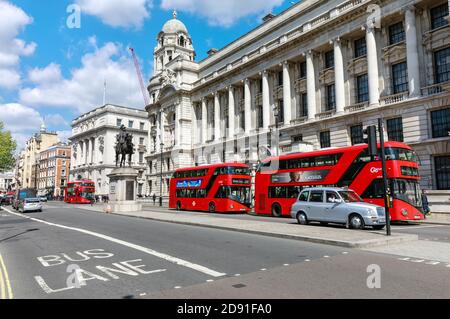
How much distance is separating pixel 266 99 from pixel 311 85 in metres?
7.77

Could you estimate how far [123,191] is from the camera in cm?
3152

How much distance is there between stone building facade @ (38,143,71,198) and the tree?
137ft

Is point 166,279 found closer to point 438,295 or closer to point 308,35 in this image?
point 438,295

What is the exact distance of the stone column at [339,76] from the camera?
3337 cm

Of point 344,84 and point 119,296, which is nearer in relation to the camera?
point 119,296

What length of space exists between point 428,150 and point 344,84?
443 inches

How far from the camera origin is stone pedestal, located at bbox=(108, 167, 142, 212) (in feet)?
103

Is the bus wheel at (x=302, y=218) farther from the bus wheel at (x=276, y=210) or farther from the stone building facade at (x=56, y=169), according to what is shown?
the stone building facade at (x=56, y=169)

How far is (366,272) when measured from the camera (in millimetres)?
7020

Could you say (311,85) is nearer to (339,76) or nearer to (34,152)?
(339,76)

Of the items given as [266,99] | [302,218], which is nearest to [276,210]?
[302,218]

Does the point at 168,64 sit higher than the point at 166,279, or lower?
higher
